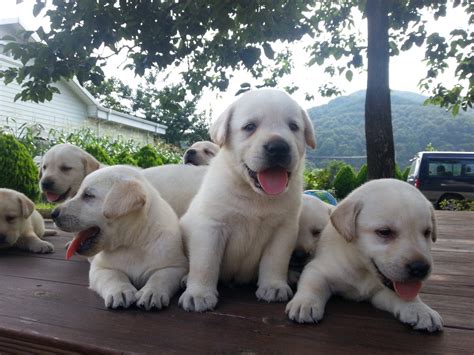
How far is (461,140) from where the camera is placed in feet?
102

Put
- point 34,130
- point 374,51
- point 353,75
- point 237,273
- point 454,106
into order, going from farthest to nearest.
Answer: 1. point 34,130
2. point 454,106
3. point 353,75
4. point 374,51
5. point 237,273

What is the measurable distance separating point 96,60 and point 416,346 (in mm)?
4874

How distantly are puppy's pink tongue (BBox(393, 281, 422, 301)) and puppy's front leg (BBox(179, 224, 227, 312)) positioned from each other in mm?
875

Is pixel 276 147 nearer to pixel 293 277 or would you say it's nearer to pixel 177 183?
pixel 293 277

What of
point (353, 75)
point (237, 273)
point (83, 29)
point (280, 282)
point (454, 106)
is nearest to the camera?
point (280, 282)

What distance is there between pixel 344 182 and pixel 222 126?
57.0ft

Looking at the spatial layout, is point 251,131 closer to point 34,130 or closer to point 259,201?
point 259,201

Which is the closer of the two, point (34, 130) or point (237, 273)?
point (237, 273)

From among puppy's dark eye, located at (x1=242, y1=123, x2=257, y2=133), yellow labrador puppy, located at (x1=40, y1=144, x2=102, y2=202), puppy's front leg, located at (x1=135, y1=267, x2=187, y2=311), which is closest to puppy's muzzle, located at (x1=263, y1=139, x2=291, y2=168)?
puppy's dark eye, located at (x1=242, y1=123, x2=257, y2=133)

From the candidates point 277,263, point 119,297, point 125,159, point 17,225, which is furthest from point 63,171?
point 125,159

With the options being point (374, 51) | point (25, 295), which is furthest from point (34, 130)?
point (25, 295)

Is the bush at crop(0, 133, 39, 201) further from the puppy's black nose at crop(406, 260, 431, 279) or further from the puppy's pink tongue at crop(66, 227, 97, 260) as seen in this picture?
the puppy's black nose at crop(406, 260, 431, 279)

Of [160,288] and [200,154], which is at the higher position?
[200,154]

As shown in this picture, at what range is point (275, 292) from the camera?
7.22ft
